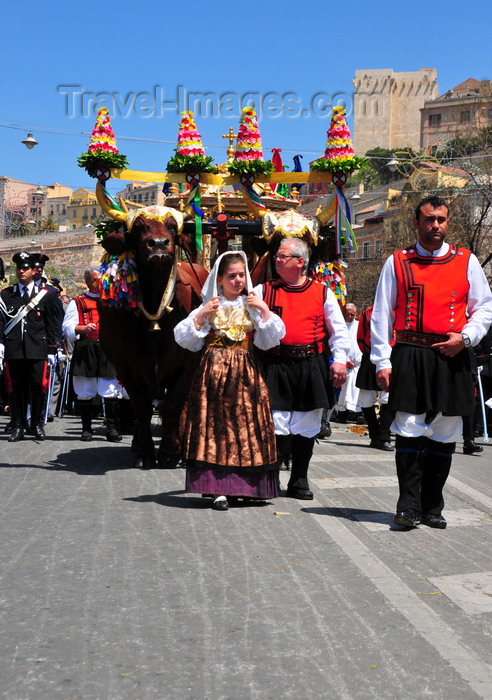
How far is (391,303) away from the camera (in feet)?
21.6

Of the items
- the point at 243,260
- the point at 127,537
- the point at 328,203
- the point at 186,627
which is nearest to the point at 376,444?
the point at 328,203

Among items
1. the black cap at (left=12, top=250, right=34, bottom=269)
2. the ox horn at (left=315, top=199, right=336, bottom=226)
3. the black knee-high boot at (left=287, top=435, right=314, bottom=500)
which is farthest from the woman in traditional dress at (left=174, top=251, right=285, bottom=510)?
the black cap at (left=12, top=250, right=34, bottom=269)

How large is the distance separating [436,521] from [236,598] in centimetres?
235

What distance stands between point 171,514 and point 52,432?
678cm

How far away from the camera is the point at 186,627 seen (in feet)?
13.5

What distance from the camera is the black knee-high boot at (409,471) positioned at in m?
6.37

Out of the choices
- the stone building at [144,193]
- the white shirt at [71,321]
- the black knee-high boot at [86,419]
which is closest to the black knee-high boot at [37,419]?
the black knee-high boot at [86,419]

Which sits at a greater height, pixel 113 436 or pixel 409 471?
pixel 409 471

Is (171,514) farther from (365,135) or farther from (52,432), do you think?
(365,135)

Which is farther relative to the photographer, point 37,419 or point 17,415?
point 37,419

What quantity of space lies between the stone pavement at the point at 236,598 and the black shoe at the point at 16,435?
3.79 meters

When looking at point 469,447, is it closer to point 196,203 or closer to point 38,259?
point 196,203

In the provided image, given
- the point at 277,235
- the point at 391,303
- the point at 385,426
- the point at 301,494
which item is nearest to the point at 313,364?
the point at 301,494

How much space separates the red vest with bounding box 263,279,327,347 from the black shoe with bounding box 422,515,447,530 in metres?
1.70
